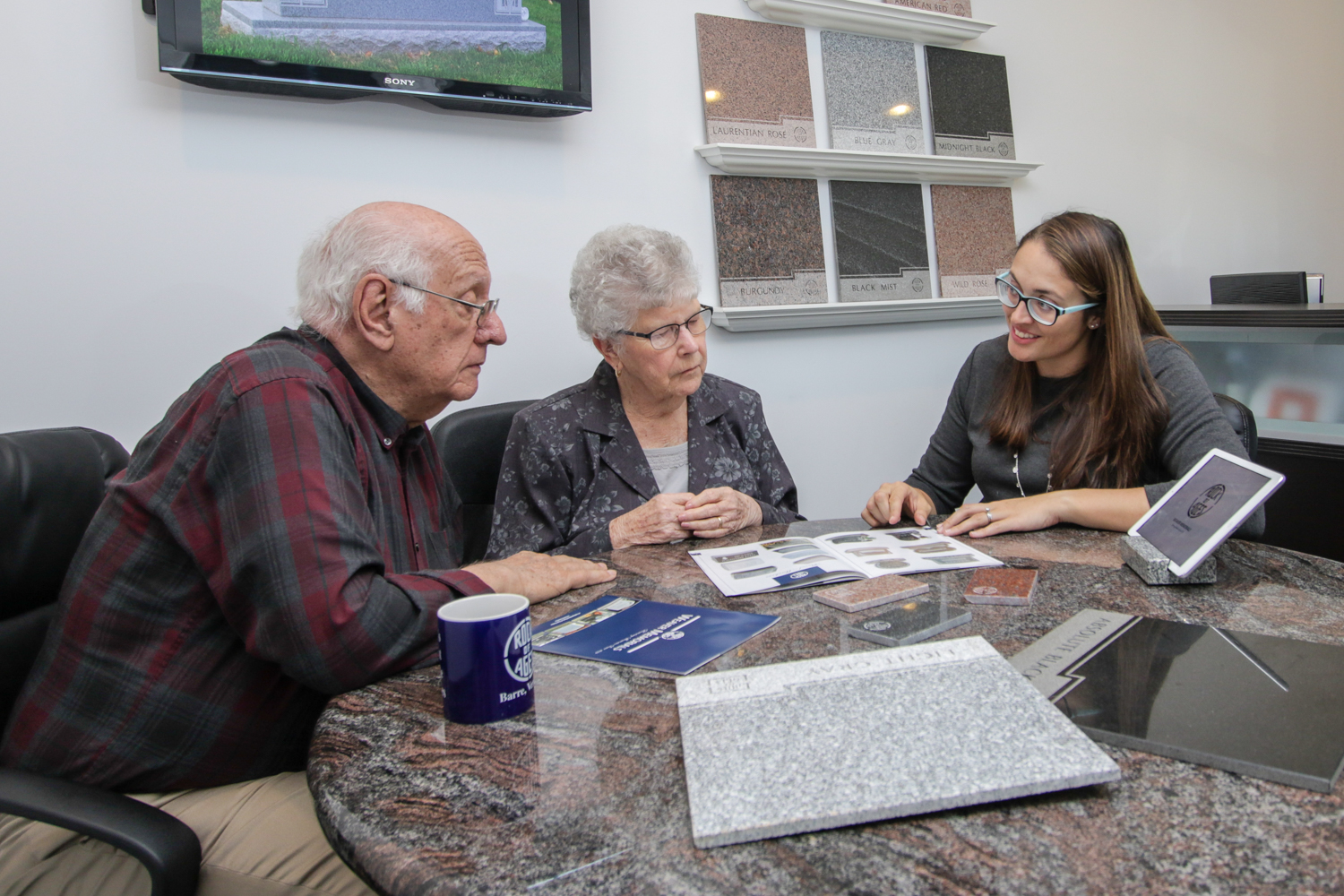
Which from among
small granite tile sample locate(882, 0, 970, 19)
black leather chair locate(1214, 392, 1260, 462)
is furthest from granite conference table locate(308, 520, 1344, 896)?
small granite tile sample locate(882, 0, 970, 19)

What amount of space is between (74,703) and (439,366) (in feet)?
2.08

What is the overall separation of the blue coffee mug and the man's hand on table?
30 centimetres

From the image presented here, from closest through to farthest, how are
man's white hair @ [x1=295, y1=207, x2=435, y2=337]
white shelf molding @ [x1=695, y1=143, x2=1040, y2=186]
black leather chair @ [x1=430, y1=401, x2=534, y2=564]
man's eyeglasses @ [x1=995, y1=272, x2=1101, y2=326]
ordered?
1. man's white hair @ [x1=295, y1=207, x2=435, y2=337]
2. man's eyeglasses @ [x1=995, y1=272, x2=1101, y2=326]
3. black leather chair @ [x1=430, y1=401, x2=534, y2=564]
4. white shelf molding @ [x1=695, y1=143, x2=1040, y2=186]

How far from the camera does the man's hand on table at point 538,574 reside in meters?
1.11

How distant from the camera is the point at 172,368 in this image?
1.85 m

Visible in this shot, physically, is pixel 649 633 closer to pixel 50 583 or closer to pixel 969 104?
pixel 50 583

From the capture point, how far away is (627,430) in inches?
70.7

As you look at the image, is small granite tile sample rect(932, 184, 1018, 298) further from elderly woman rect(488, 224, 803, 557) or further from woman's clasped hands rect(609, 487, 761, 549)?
woman's clasped hands rect(609, 487, 761, 549)

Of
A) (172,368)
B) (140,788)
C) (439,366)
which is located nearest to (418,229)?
(439,366)

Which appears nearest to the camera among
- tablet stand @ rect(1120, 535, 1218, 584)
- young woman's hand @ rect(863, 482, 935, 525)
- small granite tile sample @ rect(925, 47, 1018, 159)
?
tablet stand @ rect(1120, 535, 1218, 584)

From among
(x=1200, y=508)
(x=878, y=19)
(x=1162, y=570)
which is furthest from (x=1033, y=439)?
(x=878, y=19)

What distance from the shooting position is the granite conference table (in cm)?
51

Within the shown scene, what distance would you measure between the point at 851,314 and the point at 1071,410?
972 millimetres

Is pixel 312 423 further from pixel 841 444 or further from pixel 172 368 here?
pixel 841 444
